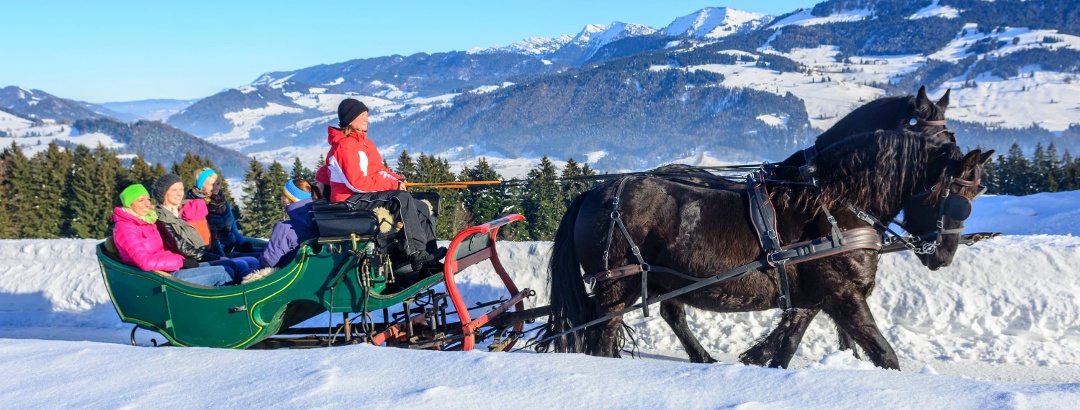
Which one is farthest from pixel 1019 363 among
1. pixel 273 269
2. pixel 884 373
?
pixel 273 269

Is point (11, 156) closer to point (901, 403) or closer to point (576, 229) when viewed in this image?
point (576, 229)

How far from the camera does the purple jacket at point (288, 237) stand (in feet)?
16.7

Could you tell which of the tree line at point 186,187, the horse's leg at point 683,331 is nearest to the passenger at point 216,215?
the horse's leg at point 683,331

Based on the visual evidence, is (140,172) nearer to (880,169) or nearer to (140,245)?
(140,245)

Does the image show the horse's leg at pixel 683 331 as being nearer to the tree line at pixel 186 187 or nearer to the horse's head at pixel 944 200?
the horse's head at pixel 944 200

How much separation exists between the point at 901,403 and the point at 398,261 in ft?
11.6

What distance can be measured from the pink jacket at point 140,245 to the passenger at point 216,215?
3.77 ft

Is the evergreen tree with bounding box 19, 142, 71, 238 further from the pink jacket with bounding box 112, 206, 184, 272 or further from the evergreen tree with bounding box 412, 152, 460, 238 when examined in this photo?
the pink jacket with bounding box 112, 206, 184, 272

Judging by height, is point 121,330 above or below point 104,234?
above

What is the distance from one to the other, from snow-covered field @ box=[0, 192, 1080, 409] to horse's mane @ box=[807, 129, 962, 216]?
927 millimetres

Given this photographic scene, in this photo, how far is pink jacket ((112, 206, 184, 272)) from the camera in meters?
4.84

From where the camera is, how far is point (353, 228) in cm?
480

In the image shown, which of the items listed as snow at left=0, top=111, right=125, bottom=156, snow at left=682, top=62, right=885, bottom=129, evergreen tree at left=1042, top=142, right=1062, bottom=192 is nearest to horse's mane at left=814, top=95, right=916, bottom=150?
evergreen tree at left=1042, top=142, right=1062, bottom=192

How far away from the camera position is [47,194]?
3180 cm
